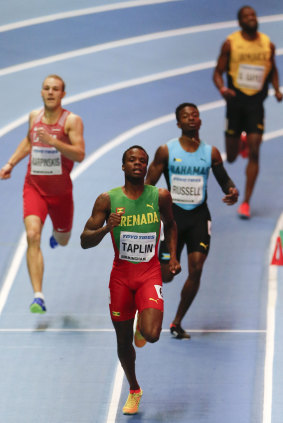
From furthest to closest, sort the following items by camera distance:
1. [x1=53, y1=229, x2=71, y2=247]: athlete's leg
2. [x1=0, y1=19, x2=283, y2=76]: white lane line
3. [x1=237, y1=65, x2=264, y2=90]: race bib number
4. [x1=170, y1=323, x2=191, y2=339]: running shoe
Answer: [x1=0, y1=19, x2=283, y2=76]: white lane line → [x1=237, y1=65, x2=264, y2=90]: race bib number → [x1=53, y1=229, x2=71, y2=247]: athlete's leg → [x1=170, y1=323, x2=191, y2=339]: running shoe

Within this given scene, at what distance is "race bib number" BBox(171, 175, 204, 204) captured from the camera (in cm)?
939

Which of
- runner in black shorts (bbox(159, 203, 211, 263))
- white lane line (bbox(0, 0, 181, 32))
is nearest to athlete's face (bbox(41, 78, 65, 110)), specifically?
runner in black shorts (bbox(159, 203, 211, 263))

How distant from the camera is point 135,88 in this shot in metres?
15.9

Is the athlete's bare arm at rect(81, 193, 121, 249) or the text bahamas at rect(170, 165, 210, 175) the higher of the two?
the text bahamas at rect(170, 165, 210, 175)

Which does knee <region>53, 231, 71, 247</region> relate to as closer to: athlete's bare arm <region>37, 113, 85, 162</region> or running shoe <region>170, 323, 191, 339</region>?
athlete's bare arm <region>37, 113, 85, 162</region>

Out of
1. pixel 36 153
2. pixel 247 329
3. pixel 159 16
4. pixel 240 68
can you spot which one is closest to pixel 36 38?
pixel 159 16

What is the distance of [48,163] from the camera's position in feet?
32.9

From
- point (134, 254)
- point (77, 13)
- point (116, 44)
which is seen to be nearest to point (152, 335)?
point (134, 254)

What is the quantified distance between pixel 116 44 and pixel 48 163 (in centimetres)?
772

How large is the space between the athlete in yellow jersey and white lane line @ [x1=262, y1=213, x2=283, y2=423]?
3.72 feet

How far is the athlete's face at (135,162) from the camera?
306 inches

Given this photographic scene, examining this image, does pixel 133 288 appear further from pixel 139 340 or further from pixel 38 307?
pixel 38 307

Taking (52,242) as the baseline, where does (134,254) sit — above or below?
below

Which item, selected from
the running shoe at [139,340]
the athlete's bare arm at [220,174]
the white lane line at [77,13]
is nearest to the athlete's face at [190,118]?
the athlete's bare arm at [220,174]
